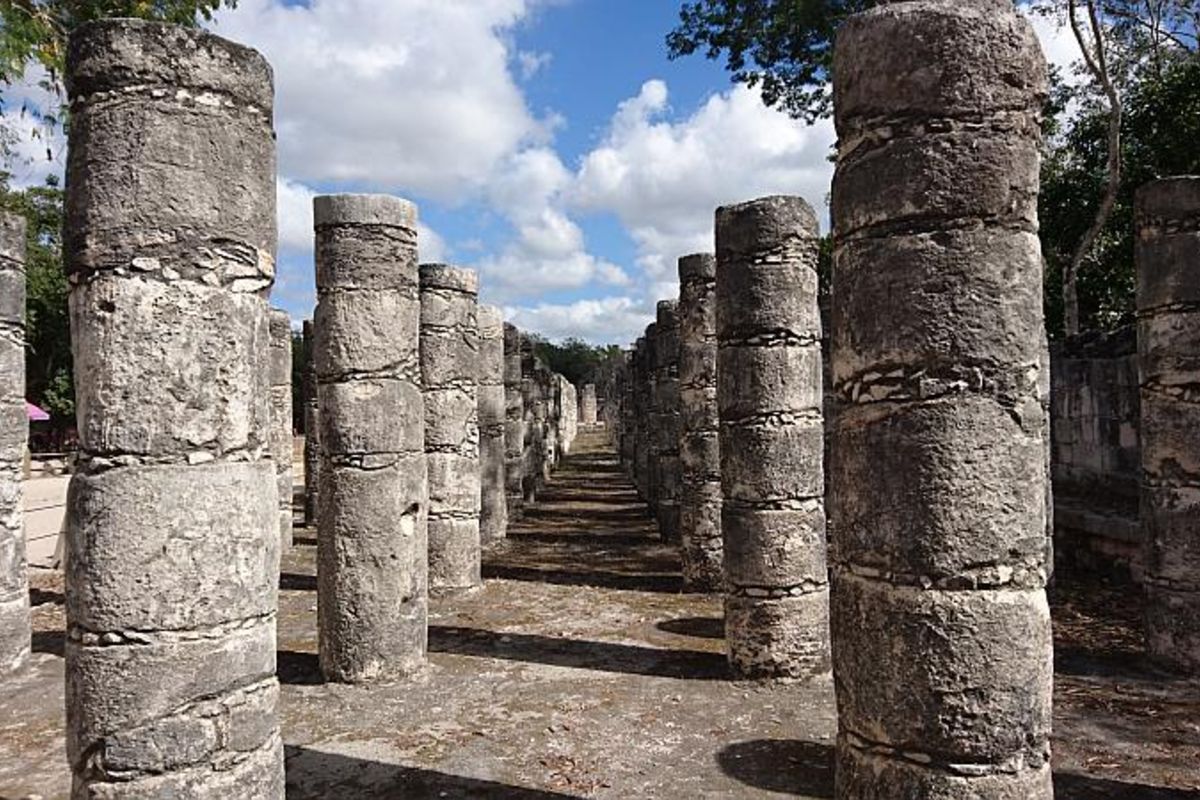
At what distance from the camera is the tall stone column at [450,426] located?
37.3ft

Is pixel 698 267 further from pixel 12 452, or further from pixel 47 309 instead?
pixel 47 309

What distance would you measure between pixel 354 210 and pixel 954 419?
5.72 meters

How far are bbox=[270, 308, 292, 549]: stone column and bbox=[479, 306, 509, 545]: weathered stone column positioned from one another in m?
3.05

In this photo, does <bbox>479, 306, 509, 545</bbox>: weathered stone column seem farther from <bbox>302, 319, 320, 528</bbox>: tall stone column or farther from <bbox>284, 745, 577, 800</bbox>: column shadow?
<bbox>284, 745, 577, 800</bbox>: column shadow

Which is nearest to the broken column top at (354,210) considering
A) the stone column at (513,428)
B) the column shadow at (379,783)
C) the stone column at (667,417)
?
the column shadow at (379,783)

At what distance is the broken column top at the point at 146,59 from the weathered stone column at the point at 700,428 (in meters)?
7.99

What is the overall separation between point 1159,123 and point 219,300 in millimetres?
18306

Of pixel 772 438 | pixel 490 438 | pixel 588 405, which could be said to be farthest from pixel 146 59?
pixel 588 405

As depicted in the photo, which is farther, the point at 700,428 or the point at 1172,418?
the point at 700,428

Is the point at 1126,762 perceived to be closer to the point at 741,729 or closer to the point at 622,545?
the point at 741,729

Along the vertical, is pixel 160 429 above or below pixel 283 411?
below

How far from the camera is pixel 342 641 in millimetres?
8055

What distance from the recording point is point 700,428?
1218 cm

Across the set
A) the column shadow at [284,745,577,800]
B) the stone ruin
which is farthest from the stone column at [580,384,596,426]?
the stone ruin
